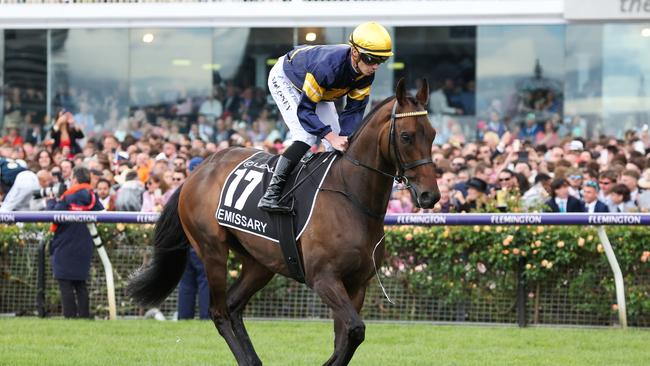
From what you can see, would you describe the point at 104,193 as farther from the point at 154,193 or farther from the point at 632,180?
the point at 632,180

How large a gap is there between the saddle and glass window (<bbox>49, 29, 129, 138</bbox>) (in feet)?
41.0

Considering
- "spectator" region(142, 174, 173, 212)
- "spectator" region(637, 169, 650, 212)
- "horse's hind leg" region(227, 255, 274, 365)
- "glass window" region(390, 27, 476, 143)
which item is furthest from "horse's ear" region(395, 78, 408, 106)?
"glass window" region(390, 27, 476, 143)

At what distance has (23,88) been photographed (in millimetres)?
19875

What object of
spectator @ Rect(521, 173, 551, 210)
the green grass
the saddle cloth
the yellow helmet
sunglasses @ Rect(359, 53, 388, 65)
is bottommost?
the green grass

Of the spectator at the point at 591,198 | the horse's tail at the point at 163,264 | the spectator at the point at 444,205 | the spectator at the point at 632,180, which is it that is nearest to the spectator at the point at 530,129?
the spectator at the point at 632,180

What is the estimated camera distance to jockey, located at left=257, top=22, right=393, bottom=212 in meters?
6.43

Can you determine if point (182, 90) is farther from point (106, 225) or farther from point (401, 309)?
point (401, 309)

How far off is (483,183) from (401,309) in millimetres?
1609

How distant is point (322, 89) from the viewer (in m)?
6.61

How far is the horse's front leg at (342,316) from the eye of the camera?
6211mm

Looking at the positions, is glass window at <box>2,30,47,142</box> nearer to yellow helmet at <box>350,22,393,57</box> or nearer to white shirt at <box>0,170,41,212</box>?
white shirt at <box>0,170,41,212</box>

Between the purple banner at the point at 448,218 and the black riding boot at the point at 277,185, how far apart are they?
2964mm

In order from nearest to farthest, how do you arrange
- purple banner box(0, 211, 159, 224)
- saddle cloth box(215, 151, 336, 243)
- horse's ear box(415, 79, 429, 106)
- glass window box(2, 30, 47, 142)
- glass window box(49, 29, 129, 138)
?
horse's ear box(415, 79, 429, 106), saddle cloth box(215, 151, 336, 243), purple banner box(0, 211, 159, 224), glass window box(49, 29, 129, 138), glass window box(2, 30, 47, 142)

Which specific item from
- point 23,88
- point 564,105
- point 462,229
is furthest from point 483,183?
point 23,88
